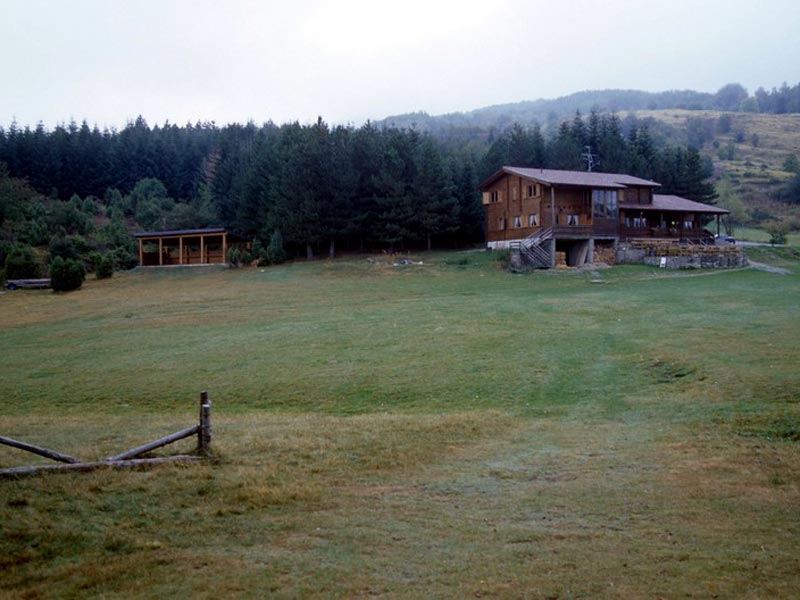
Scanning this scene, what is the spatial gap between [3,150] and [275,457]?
121m

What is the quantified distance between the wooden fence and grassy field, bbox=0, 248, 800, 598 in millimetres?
289

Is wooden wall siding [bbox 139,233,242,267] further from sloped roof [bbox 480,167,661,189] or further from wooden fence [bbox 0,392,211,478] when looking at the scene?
wooden fence [bbox 0,392,211,478]

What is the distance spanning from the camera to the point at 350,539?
8484 millimetres

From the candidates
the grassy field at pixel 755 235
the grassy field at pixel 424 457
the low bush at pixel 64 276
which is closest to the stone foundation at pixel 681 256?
the grassy field at pixel 424 457

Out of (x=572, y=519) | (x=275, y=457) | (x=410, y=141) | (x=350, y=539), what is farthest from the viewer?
(x=410, y=141)

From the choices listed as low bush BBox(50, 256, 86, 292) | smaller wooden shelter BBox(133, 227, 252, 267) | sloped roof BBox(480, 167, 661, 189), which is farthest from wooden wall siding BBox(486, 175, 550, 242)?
low bush BBox(50, 256, 86, 292)

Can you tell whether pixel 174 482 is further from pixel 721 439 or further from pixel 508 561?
pixel 721 439

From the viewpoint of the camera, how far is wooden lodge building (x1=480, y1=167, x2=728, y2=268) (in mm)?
56406

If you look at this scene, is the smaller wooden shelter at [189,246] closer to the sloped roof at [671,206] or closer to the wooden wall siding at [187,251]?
the wooden wall siding at [187,251]

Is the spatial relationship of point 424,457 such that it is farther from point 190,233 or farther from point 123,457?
point 190,233

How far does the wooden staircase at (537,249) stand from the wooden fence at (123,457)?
1724 inches

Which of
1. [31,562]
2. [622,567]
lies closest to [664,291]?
[622,567]

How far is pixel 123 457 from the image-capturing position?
10.9 metres

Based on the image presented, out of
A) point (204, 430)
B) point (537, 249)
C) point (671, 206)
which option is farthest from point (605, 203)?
point (204, 430)
